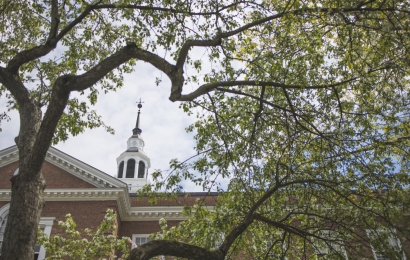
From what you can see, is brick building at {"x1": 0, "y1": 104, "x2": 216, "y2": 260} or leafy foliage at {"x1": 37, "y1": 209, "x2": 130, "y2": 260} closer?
leafy foliage at {"x1": 37, "y1": 209, "x2": 130, "y2": 260}

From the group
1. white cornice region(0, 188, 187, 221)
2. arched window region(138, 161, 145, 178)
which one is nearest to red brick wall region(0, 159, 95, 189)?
white cornice region(0, 188, 187, 221)

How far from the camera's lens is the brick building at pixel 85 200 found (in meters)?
20.9

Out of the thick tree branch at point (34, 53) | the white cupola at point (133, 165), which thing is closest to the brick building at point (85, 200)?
the thick tree branch at point (34, 53)

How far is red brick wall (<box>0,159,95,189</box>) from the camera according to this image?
22031mm

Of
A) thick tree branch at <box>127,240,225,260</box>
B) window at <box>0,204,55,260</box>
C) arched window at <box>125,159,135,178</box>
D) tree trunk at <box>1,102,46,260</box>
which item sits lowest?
thick tree branch at <box>127,240,225,260</box>

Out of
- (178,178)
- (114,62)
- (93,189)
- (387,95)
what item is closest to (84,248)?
(93,189)

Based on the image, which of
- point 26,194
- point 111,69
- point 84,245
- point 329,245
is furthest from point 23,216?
point 84,245

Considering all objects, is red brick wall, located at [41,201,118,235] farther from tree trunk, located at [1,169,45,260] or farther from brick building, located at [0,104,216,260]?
tree trunk, located at [1,169,45,260]

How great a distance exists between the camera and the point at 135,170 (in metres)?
46.5

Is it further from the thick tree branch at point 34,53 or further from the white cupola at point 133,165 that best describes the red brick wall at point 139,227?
the white cupola at point 133,165

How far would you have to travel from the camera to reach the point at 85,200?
21.5 meters

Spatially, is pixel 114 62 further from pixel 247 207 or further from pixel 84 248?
pixel 84 248

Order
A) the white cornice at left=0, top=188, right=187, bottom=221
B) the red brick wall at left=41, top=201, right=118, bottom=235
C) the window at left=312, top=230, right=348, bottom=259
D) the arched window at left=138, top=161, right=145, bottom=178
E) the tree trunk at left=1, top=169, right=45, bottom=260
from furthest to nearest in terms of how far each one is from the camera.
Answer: the arched window at left=138, top=161, right=145, bottom=178
the white cornice at left=0, top=188, right=187, bottom=221
the red brick wall at left=41, top=201, right=118, bottom=235
the window at left=312, top=230, right=348, bottom=259
the tree trunk at left=1, top=169, right=45, bottom=260

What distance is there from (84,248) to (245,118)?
9021mm
